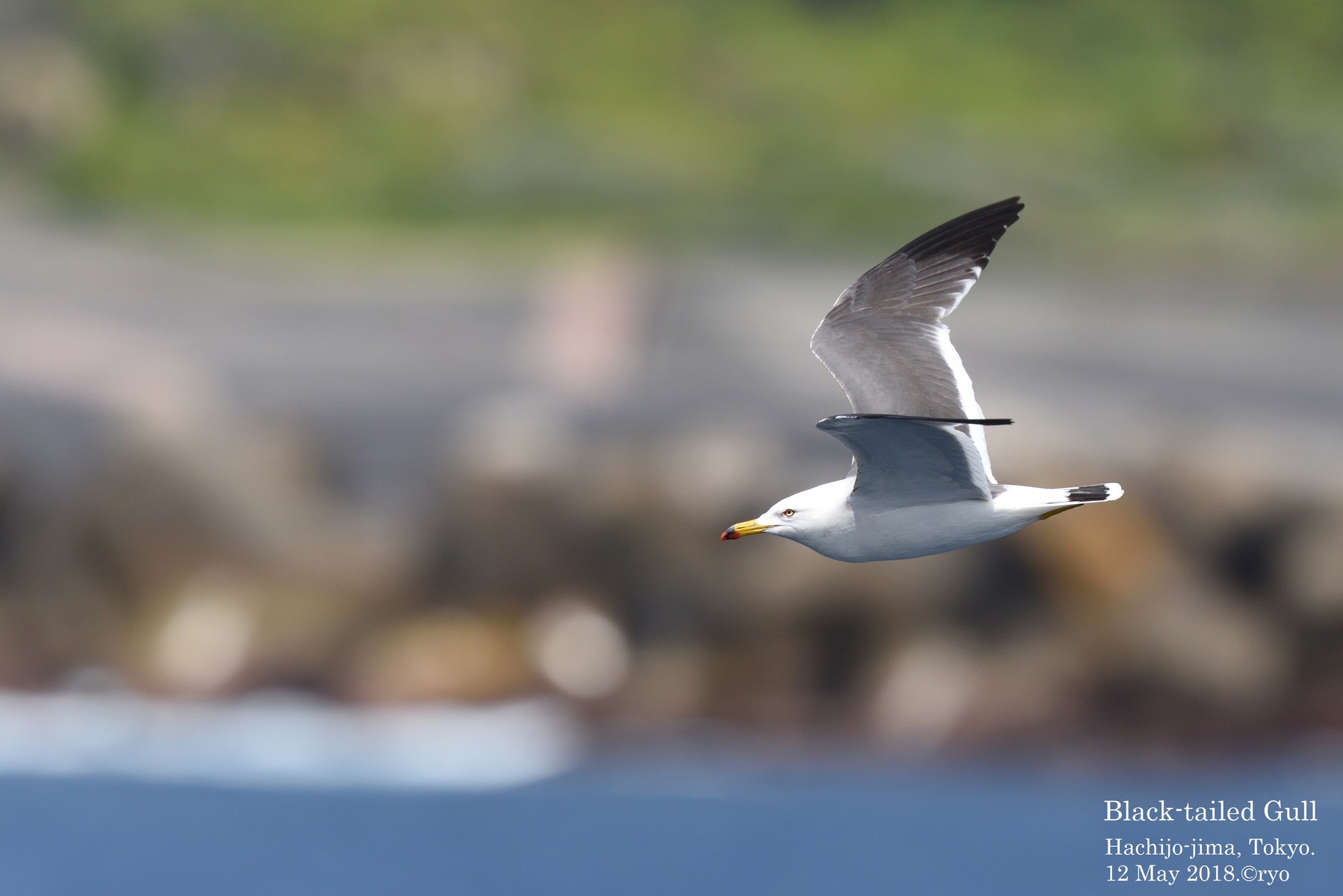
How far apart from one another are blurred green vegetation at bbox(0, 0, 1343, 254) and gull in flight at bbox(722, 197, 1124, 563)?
36866 millimetres

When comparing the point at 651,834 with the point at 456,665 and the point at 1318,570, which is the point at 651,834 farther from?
the point at 1318,570

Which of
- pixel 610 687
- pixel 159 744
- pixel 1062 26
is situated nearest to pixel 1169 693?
pixel 610 687

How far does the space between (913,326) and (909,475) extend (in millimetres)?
1325

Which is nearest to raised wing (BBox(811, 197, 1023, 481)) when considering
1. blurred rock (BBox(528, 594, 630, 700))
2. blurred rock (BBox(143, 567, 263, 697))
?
blurred rock (BBox(528, 594, 630, 700))

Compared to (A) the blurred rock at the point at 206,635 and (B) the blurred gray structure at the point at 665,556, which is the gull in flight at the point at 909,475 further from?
(A) the blurred rock at the point at 206,635

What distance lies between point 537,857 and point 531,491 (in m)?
5.00

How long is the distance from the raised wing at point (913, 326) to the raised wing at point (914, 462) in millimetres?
504

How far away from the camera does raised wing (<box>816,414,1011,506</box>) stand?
823 cm

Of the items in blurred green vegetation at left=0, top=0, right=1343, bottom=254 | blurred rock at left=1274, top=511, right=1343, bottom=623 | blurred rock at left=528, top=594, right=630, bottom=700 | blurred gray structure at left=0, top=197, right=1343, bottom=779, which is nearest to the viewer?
blurred rock at left=1274, top=511, right=1343, bottom=623

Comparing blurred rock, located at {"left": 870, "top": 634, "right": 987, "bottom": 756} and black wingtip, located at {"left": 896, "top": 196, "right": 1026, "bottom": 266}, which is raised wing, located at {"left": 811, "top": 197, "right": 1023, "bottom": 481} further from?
blurred rock, located at {"left": 870, "top": 634, "right": 987, "bottom": 756}

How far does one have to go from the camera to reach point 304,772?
2886 cm

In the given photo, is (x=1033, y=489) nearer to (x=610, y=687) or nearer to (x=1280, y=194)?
(x=610, y=687)

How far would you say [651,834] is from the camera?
2731cm

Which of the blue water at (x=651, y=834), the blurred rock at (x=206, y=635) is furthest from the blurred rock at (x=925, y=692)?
the blurred rock at (x=206, y=635)
